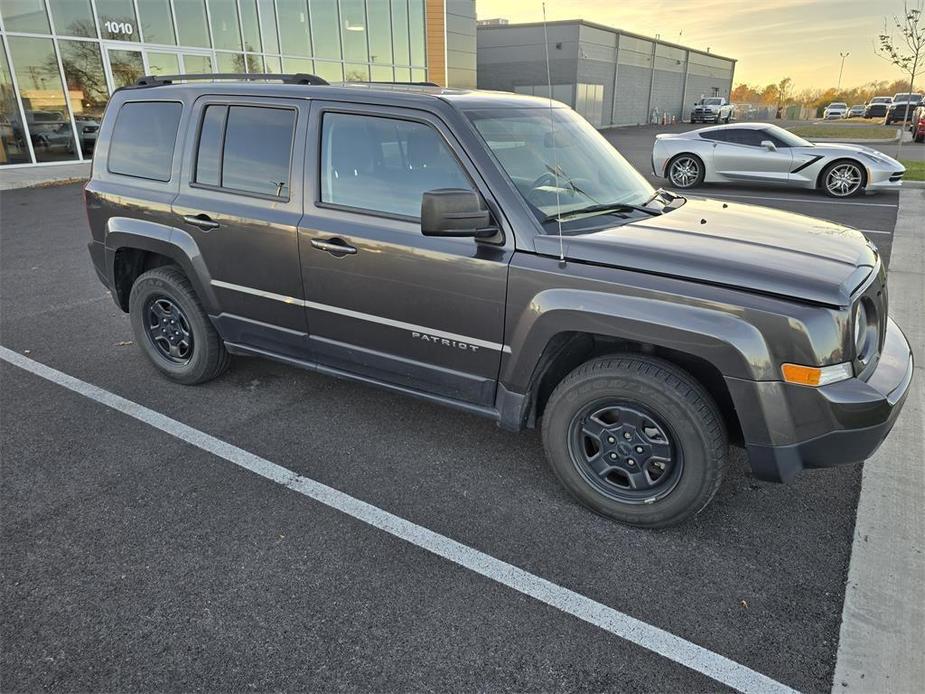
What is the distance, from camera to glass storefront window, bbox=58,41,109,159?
673 inches

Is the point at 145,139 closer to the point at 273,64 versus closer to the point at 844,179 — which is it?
the point at 844,179

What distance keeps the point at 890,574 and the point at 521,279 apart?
2.01 m

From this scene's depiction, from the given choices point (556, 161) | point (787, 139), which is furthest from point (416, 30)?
point (556, 161)

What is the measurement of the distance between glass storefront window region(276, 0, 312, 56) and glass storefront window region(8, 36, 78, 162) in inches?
277

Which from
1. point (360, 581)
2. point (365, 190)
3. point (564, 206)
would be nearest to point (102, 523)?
point (360, 581)

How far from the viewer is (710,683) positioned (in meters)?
2.23

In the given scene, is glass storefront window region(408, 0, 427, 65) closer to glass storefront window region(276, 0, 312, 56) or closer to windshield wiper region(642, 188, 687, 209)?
glass storefront window region(276, 0, 312, 56)

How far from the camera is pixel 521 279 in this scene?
9.73ft

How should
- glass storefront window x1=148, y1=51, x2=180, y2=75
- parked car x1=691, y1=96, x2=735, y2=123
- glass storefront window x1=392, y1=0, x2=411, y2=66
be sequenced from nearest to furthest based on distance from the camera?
glass storefront window x1=148, y1=51, x2=180, y2=75 < glass storefront window x1=392, y1=0, x2=411, y2=66 < parked car x1=691, y1=96, x2=735, y2=123

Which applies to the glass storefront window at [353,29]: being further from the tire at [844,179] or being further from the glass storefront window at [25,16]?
the tire at [844,179]

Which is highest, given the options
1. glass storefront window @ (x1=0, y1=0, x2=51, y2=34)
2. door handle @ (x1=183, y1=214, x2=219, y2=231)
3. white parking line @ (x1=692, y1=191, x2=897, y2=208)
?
glass storefront window @ (x1=0, y1=0, x2=51, y2=34)

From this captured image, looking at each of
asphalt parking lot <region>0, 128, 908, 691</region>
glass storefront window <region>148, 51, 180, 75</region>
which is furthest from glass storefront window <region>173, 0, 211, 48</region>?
asphalt parking lot <region>0, 128, 908, 691</region>

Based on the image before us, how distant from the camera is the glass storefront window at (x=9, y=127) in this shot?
1598cm

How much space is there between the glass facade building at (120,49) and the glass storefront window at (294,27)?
33 millimetres
